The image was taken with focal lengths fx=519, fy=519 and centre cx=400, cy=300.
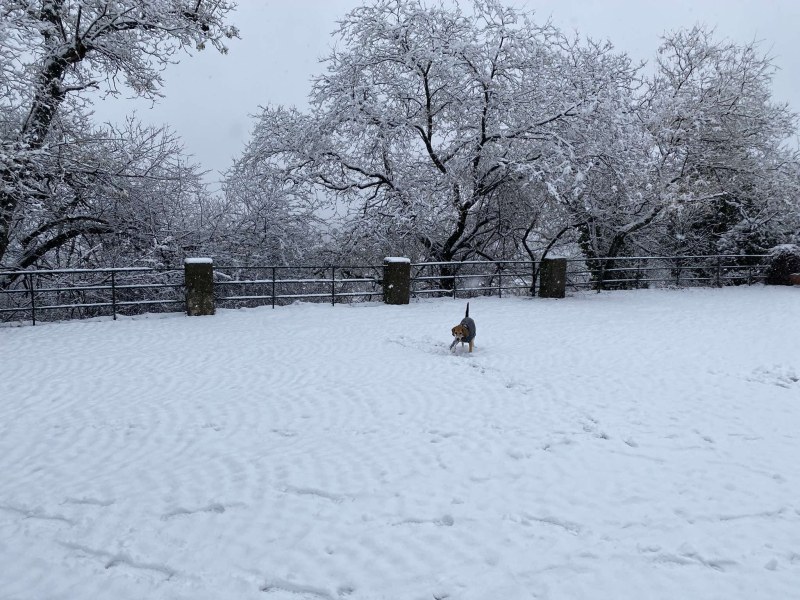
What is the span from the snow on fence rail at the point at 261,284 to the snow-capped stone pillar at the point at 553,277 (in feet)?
1.36

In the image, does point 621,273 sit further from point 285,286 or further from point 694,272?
point 285,286

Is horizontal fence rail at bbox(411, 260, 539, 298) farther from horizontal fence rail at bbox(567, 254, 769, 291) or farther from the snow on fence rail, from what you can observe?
horizontal fence rail at bbox(567, 254, 769, 291)

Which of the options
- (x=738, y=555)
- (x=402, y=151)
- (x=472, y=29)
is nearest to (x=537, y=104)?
(x=472, y=29)

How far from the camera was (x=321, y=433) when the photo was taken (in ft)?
Result: 18.1

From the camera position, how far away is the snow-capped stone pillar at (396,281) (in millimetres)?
14430

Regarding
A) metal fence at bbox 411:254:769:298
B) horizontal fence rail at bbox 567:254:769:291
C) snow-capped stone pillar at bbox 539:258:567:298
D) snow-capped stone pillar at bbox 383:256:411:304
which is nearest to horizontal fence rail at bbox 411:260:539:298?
metal fence at bbox 411:254:769:298

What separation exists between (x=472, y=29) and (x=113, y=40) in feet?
32.1

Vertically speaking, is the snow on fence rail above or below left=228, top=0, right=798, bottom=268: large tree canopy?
below

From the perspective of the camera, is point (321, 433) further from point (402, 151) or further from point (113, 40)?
point (402, 151)

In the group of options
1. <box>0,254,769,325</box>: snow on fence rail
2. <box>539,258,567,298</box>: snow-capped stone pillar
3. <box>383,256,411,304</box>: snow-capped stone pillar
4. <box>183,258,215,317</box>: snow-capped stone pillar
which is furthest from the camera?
<box>539,258,567,298</box>: snow-capped stone pillar

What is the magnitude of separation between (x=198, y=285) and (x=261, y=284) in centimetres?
565

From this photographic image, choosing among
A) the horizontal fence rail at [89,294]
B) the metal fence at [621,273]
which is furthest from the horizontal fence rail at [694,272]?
the horizontal fence rail at [89,294]

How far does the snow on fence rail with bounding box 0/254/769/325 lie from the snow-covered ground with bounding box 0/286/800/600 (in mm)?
3830

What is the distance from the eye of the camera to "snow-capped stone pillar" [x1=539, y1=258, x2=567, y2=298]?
53.3ft
